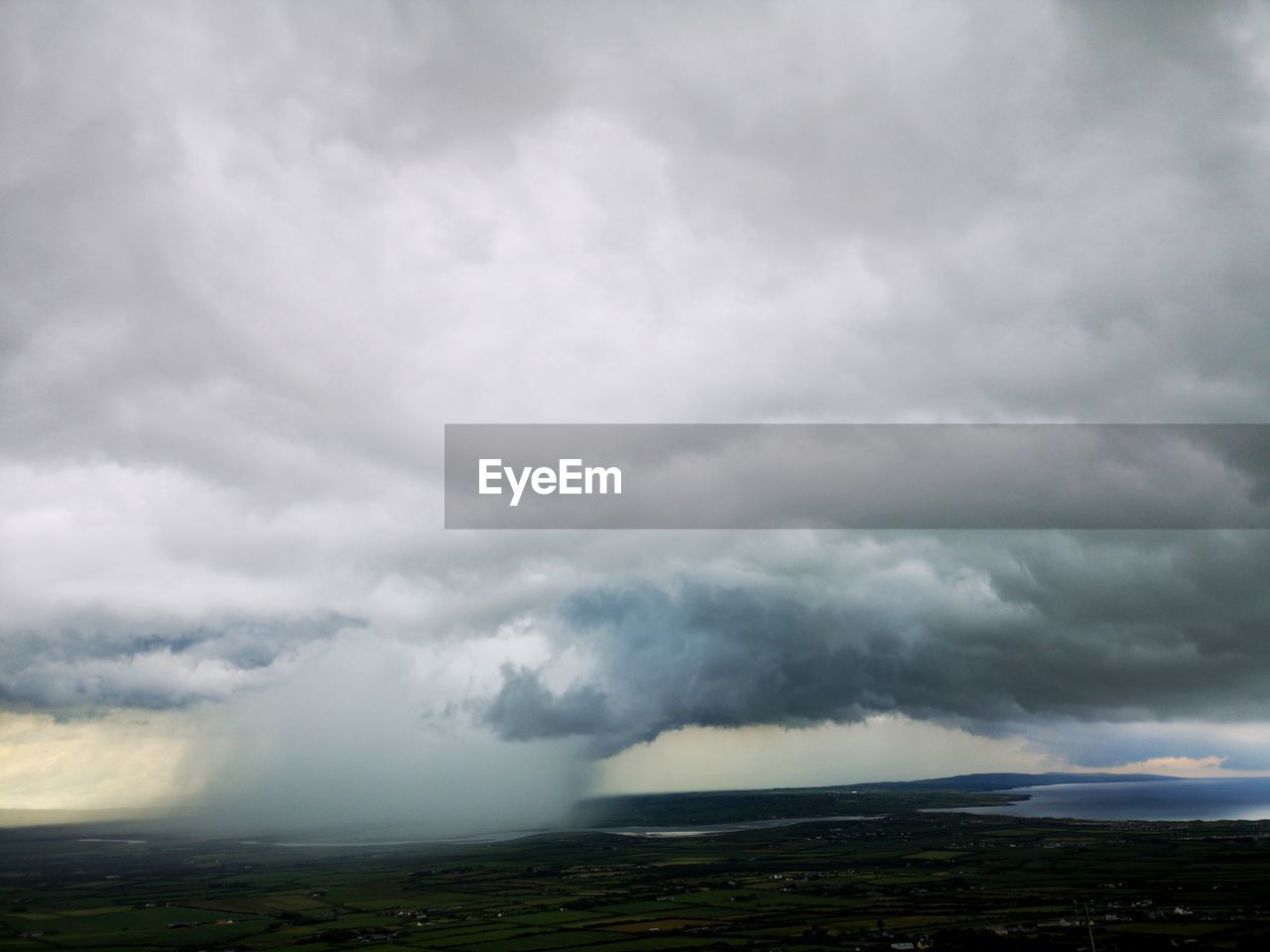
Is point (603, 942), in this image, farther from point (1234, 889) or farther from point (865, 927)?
point (1234, 889)

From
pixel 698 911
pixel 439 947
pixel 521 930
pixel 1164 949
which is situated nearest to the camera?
pixel 1164 949

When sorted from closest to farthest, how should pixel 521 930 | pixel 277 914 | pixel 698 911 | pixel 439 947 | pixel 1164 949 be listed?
1. pixel 1164 949
2. pixel 439 947
3. pixel 521 930
4. pixel 698 911
5. pixel 277 914

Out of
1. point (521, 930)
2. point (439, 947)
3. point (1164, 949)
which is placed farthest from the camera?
point (521, 930)

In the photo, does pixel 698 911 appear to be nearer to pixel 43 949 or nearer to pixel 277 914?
pixel 277 914

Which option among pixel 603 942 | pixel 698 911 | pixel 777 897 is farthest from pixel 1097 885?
pixel 603 942

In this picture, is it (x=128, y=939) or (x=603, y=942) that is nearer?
(x=603, y=942)

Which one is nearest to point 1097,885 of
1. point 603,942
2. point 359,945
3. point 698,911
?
point 698,911

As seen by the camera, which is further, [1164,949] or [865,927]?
[865,927]

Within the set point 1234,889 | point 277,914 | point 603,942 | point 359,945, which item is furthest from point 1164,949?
point 277,914
